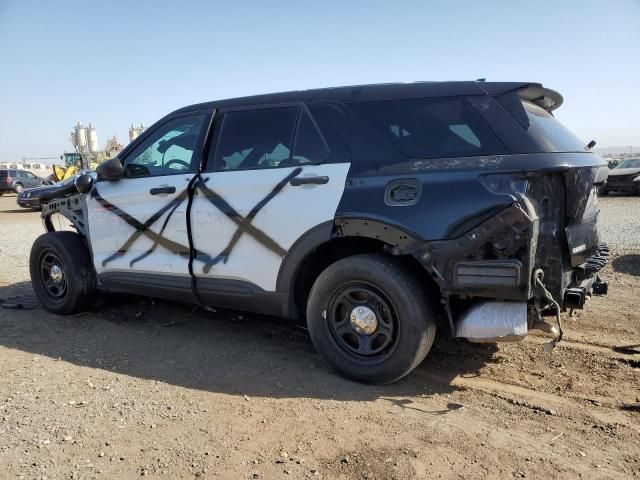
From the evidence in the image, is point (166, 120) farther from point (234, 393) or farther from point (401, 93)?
point (234, 393)

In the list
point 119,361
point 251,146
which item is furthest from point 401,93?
point 119,361

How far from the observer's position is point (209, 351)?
4.18 meters

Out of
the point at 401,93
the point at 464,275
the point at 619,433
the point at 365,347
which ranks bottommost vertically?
the point at 619,433

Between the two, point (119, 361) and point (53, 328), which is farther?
point (53, 328)

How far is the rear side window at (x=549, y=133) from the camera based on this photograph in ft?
10.3

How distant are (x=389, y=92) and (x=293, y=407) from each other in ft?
7.30

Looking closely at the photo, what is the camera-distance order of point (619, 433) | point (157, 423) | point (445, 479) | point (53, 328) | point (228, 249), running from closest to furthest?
point (445, 479) < point (619, 433) < point (157, 423) < point (228, 249) < point (53, 328)

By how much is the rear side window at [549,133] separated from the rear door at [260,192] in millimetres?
1236

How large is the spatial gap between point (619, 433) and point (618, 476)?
17.7 inches

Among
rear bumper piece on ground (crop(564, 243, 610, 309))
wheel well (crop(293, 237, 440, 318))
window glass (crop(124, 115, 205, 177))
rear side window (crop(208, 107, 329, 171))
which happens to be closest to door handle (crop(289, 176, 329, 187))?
rear side window (crop(208, 107, 329, 171))

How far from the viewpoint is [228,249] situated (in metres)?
3.95

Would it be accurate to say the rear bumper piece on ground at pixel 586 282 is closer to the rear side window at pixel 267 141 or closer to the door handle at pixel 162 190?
the rear side window at pixel 267 141

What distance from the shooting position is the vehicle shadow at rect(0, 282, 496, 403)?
351cm

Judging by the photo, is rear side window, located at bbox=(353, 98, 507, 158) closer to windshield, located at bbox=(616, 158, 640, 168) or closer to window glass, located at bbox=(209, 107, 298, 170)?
window glass, located at bbox=(209, 107, 298, 170)
